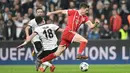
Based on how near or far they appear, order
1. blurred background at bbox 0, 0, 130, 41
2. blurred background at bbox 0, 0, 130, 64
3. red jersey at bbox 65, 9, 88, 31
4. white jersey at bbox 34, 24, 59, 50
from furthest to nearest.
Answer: blurred background at bbox 0, 0, 130, 41
blurred background at bbox 0, 0, 130, 64
white jersey at bbox 34, 24, 59, 50
red jersey at bbox 65, 9, 88, 31

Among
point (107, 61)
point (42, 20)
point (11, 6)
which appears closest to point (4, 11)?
point (11, 6)

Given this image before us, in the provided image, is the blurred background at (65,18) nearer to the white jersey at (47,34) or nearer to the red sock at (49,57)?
the white jersey at (47,34)

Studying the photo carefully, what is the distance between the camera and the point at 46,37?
57.4 ft

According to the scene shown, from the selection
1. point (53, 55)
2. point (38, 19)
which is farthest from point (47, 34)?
point (53, 55)

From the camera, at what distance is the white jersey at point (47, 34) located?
17328 mm

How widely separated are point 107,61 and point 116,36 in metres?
1.51

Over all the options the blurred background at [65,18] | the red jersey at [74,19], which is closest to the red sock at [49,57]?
the red jersey at [74,19]

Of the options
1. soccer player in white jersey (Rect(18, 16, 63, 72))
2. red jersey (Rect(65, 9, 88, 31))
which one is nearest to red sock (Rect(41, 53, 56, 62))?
soccer player in white jersey (Rect(18, 16, 63, 72))

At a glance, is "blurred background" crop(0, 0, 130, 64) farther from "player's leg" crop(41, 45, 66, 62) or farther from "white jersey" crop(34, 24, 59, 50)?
"player's leg" crop(41, 45, 66, 62)

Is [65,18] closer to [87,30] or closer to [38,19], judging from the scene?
[87,30]

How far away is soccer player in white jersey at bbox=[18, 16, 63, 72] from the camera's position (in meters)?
17.3

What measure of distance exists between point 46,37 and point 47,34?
0.12 metres

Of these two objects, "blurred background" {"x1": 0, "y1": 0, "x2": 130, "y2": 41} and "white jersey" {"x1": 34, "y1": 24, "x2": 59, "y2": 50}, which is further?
"blurred background" {"x1": 0, "y1": 0, "x2": 130, "y2": 41}

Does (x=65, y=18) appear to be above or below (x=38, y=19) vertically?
below
